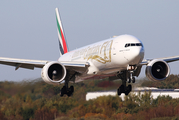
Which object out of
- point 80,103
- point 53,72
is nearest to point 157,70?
point 53,72

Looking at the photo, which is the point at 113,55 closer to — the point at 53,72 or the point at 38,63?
the point at 53,72

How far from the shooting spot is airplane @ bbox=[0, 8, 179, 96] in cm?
2314

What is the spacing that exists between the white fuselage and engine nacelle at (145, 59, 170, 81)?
3122 mm

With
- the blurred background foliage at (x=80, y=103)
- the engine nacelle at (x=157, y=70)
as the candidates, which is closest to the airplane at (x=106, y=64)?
the engine nacelle at (x=157, y=70)

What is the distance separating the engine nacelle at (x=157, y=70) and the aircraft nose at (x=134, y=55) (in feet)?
13.7

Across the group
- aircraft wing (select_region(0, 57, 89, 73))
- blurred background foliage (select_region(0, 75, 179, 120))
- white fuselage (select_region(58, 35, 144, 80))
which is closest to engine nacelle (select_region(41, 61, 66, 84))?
aircraft wing (select_region(0, 57, 89, 73))

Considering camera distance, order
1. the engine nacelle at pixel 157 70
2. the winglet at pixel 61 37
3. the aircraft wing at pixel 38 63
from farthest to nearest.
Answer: the winglet at pixel 61 37 → the aircraft wing at pixel 38 63 → the engine nacelle at pixel 157 70

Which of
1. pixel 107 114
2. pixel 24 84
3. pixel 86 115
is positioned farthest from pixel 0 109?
pixel 107 114

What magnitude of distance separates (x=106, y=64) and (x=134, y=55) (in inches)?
124

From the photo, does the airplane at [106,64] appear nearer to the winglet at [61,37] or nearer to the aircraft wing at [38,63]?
the aircraft wing at [38,63]

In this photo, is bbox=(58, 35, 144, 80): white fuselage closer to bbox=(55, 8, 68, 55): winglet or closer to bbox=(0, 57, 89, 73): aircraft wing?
bbox=(0, 57, 89, 73): aircraft wing

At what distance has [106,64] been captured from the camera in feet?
81.6

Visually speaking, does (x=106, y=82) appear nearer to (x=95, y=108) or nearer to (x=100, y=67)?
(x=100, y=67)

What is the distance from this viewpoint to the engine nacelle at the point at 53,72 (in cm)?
2580
